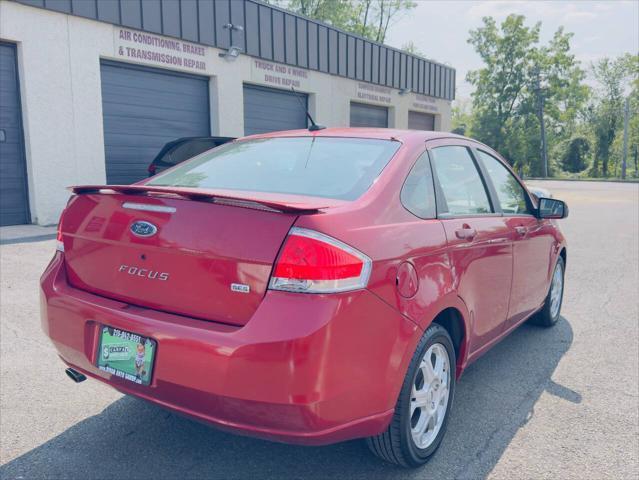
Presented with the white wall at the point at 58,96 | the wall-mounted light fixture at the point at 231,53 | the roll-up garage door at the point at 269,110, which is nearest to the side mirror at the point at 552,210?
the white wall at the point at 58,96

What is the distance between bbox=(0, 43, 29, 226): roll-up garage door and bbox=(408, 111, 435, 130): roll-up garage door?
578 inches

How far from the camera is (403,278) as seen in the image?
2.40m

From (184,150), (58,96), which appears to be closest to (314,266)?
(184,150)

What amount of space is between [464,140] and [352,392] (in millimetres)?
2004

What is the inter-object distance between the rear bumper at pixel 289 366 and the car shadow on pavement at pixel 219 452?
1.49ft

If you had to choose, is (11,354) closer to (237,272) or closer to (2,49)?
(237,272)

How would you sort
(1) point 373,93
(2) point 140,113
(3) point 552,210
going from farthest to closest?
(1) point 373,93 → (2) point 140,113 → (3) point 552,210

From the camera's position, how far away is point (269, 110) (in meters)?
15.4

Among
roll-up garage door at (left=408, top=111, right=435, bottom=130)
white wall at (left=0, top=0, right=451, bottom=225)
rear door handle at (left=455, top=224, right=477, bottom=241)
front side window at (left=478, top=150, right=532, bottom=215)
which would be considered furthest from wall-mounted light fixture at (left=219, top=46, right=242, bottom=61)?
rear door handle at (left=455, top=224, right=477, bottom=241)

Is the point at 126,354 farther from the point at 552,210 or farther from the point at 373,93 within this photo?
the point at 373,93

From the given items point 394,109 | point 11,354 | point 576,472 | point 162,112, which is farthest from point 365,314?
point 394,109

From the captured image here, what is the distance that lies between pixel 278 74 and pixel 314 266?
1390 cm

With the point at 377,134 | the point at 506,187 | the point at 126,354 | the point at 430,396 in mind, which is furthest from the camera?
the point at 506,187

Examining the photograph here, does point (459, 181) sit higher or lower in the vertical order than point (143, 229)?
higher
